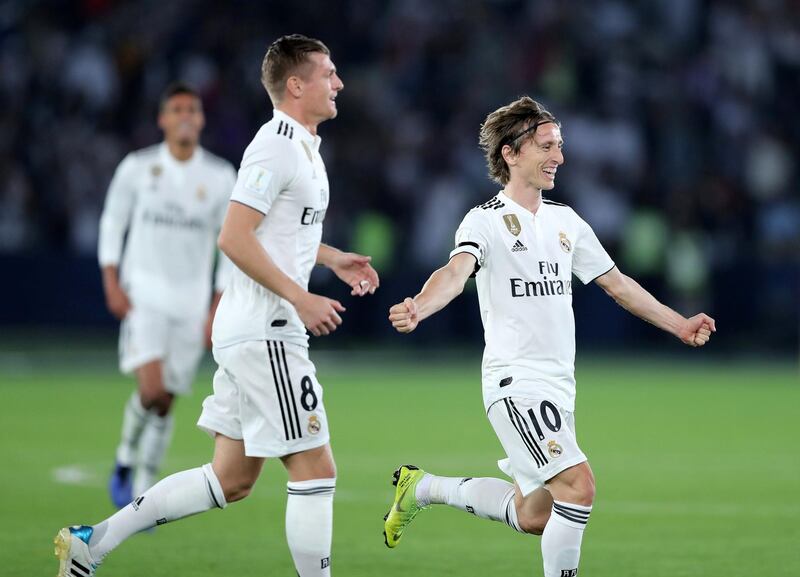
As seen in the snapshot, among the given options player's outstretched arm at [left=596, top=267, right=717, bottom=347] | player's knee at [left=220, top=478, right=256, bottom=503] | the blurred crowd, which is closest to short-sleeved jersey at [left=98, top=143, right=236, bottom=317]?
player's knee at [left=220, top=478, right=256, bottom=503]

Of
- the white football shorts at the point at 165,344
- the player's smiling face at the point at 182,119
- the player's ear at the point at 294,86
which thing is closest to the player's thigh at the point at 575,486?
the player's ear at the point at 294,86

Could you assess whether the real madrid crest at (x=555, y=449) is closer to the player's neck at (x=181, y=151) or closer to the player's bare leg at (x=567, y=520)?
the player's bare leg at (x=567, y=520)

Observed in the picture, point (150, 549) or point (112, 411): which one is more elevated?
point (112, 411)

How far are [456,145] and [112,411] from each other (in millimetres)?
9109

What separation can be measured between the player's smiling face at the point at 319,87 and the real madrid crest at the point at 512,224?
0.96 meters

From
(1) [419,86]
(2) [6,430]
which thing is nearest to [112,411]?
(2) [6,430]

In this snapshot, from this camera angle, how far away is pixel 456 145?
74.9 feet

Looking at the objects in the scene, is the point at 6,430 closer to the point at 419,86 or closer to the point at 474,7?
the point at 419,86

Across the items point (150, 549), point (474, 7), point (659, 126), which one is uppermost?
point (474, 7)

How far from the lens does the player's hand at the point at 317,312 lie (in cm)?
604

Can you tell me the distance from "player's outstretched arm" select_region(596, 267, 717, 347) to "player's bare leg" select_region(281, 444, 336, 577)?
174cm

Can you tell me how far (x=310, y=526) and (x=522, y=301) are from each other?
55.7 inches

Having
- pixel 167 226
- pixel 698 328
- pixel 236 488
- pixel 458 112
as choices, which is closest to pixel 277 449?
pixel 236 488

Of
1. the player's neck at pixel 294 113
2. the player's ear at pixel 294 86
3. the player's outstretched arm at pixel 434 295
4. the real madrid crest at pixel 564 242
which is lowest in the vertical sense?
the player's outstretched arm at pixel 434 295
